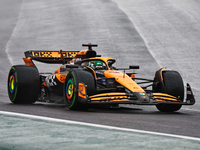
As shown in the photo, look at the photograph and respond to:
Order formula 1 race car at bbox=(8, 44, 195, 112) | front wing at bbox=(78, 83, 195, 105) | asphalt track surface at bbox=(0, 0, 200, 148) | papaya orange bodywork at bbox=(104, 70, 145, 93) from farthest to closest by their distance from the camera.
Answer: asphalt track surface at bbox=(0, 0, 200, 148), papaya orange bodywork at bbox=(104, 70, 145, 93), formula 1 race car at bbox=(8, 44, 195, 112), front wing at bbox=(78, 83, 195, 105)

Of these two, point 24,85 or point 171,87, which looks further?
point 24,85

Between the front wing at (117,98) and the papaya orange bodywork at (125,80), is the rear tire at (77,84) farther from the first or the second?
the papaya orange bodywork at (125,80)

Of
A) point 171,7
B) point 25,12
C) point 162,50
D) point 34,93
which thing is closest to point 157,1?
point 171,7

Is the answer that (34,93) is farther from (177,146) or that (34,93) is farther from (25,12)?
(25,12)

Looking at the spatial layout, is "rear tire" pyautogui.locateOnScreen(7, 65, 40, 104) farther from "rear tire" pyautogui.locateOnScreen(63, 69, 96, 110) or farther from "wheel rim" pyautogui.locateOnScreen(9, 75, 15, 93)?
"rear tire" pyautogui.locateOnScreen(63, 69, 96, 110)

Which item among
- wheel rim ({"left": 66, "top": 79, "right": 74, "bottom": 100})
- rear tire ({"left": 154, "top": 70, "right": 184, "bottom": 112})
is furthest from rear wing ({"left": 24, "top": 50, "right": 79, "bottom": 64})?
rear tire ({"left": 154, "top": 70, "right": 184, "bottom": 112})

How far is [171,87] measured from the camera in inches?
358

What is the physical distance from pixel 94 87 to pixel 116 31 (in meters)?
20.9

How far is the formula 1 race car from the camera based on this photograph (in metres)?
8.20

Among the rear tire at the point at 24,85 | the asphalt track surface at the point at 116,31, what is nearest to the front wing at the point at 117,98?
the rear tire at the point at 24,85

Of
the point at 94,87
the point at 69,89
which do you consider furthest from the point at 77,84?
the point at 69,89

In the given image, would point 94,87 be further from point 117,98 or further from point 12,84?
point 12,84

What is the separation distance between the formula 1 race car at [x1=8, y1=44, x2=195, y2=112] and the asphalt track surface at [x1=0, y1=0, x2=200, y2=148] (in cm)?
372

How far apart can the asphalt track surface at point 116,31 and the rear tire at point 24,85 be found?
11.8 feet
